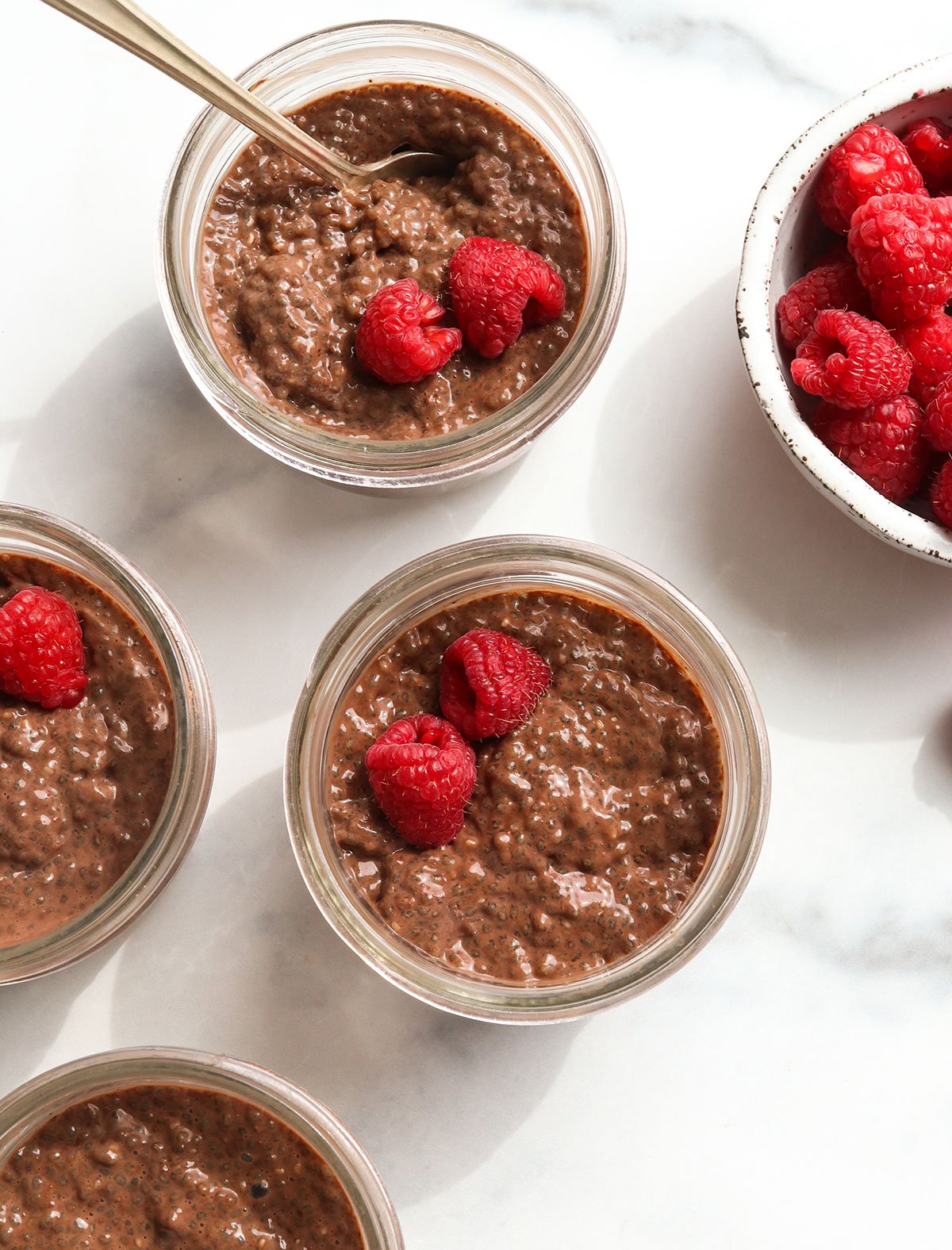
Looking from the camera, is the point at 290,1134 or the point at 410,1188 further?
the point at 410,1188

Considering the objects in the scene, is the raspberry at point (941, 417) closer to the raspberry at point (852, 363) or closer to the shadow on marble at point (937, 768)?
the raspberry at point (852, 363)

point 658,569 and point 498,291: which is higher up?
point 498,291

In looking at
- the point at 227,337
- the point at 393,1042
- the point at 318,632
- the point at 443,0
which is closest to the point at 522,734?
the point at 318,632

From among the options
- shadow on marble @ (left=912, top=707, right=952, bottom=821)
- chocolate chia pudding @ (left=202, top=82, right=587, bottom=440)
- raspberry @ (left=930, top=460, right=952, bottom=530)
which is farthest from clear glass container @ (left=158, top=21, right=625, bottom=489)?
shadow on marble @ (left=912, top=707, right=952, bottom=821)

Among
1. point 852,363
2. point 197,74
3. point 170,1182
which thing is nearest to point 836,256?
point 852,363

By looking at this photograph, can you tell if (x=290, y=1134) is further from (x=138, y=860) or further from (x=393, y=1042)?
(x=138, y=860)

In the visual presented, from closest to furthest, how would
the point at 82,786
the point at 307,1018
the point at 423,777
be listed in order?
the point at 423,777 < the point at 82,786 < the point at 307,1018

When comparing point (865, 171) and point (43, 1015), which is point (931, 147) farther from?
point (43, 1015)
